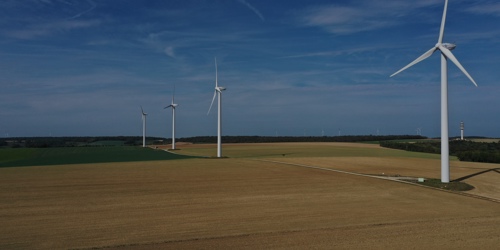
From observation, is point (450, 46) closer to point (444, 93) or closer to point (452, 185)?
point (444, 93)

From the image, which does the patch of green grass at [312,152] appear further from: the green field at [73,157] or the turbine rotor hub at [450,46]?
the turbine rotor hub at [450,46]

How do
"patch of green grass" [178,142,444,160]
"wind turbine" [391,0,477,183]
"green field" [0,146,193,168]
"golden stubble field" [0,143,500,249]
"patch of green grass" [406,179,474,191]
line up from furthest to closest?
"patch of green grass" [178,142,444,160] → "green field" [0,146,193,168] → "wind turbine" [391,0,477,183] → "patch of green grass" [406,179,474,191] → "golden stubble field" [0,143,500,249]

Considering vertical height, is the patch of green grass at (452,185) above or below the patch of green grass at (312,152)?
below

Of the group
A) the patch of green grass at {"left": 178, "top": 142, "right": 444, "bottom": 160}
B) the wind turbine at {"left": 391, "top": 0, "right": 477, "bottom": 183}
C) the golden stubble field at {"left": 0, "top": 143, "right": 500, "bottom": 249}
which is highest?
the wind turbine at {"left": 391, "top": 0, "right": 477, "bottom": 183}

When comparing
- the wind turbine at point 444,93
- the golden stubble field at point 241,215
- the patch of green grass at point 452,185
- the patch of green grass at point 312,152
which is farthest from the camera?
the patch of green grass at point 312,152

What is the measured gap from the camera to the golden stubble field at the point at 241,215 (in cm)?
1453

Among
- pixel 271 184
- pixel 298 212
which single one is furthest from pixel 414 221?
pixel 271 184

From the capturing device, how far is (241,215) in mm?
19203

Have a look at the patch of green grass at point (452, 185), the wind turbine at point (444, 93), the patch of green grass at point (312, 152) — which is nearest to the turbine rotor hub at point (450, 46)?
the wind turbine at point (444, 93)

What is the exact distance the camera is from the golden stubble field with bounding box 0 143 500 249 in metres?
14.5

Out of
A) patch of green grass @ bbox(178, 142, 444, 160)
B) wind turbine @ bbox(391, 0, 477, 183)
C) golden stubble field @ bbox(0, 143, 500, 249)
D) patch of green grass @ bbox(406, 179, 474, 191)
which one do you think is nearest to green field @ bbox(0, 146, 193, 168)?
patch of green grass @ bbox(178, 142, 444, 160)

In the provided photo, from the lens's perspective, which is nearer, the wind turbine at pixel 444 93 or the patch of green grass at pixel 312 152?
the wind turbine at pixel 444 93

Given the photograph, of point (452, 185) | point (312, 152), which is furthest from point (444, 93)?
point (312, 152)

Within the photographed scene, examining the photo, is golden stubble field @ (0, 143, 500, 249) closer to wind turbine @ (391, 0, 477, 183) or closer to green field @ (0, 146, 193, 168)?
wind turbine @ (391, 0, 477, 183)
